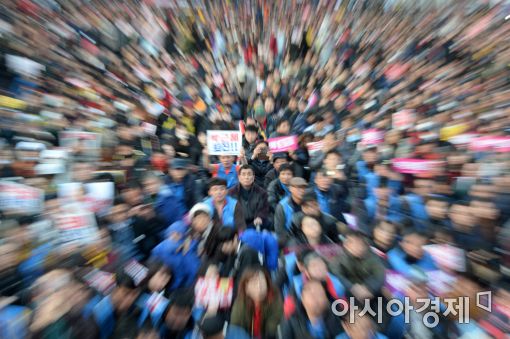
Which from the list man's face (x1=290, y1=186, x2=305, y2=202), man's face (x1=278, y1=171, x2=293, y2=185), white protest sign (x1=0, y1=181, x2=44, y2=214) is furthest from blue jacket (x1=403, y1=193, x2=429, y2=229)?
white protest sign (x1=0, y1=181, x2=44, y2=214)

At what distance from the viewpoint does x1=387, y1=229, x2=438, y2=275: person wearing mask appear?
83.3 inches

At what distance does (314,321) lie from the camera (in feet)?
5.56

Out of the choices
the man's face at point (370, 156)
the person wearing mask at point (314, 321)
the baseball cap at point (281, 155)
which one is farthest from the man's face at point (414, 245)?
the baseball cap at point (281, 155)

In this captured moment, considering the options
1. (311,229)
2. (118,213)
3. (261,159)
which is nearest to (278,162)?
(261,159)

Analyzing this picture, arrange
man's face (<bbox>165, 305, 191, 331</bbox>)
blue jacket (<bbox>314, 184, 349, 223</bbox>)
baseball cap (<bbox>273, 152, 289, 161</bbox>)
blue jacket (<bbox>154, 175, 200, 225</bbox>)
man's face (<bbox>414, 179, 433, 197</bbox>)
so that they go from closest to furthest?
man's face (<bbox>165, 305, 191, 331</bbox>) < man's face (<bbox>414, 179, 433, 197</bbox>) < blue jacket (<bbox>154, 175, 200, 225</bbox>) < blue jacket (<bbox>314, 184, 349, 223</bbox>) < baseball cap (<bbox>273, 152, 289, 161</bbox>)

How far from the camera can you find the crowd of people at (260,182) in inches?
69.6

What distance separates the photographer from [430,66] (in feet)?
13.3

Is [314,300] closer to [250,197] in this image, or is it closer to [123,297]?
[123,297]

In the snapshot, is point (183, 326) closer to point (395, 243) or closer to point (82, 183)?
point (82, 183)

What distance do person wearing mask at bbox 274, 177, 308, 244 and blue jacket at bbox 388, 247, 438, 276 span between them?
1.01m

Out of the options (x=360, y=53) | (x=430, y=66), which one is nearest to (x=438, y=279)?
(x=430, y=66)

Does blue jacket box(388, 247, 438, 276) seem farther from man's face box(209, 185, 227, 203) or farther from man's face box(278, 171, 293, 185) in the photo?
man's face box(209, 185, 227, 203)

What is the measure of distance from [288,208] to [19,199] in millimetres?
2507

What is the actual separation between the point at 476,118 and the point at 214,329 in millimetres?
3459
